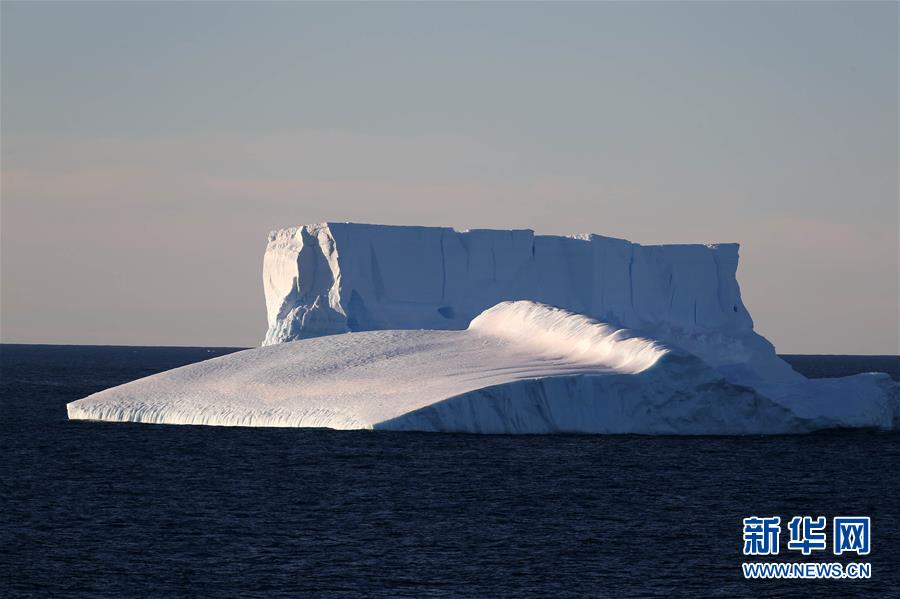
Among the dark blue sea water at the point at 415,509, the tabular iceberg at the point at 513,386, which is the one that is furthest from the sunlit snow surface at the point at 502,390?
the dark blue sea water at the point at 415,509

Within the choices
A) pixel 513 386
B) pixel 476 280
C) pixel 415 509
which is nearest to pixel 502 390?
pixel 513 386

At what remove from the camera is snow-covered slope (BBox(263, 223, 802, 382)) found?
55.1m

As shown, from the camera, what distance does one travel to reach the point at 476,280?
57.5m

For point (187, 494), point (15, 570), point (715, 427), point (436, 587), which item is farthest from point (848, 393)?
point (15, 570)

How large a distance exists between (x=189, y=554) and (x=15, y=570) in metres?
2.23

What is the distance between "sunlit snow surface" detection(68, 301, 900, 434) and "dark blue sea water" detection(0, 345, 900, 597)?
0.59 metres

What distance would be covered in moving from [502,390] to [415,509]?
956 cm

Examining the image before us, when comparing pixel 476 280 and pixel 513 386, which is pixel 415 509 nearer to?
pixel 513 386

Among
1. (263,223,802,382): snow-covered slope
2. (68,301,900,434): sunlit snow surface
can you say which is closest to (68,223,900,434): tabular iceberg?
(68,301,900,434): sunlit snow surface

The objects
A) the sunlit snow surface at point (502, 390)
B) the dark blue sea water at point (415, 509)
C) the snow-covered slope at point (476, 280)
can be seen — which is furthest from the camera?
the snow-covered slope at point (476, 280)

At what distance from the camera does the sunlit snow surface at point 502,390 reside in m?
31.8

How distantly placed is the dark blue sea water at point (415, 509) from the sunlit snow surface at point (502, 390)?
0.59m

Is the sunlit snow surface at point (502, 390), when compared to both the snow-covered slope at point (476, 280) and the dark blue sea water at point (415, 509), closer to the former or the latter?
the dark blue sea water at point (415, 509)

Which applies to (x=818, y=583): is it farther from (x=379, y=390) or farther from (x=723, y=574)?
(x=379, y=390)
